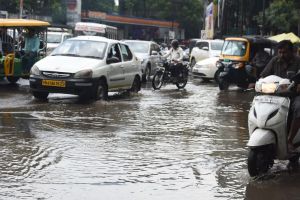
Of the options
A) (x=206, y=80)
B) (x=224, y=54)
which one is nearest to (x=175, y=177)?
(x=224, y=54)

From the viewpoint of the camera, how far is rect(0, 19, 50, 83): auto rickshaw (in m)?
16.3

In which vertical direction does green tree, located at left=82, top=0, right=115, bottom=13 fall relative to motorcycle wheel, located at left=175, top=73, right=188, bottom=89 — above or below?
above

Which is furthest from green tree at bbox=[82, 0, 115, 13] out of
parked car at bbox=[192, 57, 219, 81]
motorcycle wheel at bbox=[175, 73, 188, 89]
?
motorcycle wheel at bbox=[175, 73, 188, 89]

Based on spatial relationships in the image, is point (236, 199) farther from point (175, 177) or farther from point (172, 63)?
point (172, 63)

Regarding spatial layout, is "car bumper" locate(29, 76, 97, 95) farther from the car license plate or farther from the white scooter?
the white scooter

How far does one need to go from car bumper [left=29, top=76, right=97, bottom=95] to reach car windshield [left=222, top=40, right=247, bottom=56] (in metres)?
8.77

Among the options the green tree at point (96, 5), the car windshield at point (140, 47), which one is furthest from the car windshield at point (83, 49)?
the green tree at point (96, 5)

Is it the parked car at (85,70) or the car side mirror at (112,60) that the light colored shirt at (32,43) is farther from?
the car side mirror at (112,60)

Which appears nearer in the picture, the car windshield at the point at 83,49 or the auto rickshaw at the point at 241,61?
the car windshield at the point at 83,49

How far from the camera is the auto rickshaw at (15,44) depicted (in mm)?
16281

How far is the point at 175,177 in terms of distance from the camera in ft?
21.3

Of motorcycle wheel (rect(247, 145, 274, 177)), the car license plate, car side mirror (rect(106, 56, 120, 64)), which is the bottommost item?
motorcycle wheel (rect(247, 145, 274, 177))

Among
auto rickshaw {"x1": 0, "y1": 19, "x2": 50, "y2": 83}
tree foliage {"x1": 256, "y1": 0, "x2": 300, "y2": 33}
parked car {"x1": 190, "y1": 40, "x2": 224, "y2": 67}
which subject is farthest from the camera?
tree foliage {"x1": 256, "y1": 0, "x2": 300, "y2": 33}

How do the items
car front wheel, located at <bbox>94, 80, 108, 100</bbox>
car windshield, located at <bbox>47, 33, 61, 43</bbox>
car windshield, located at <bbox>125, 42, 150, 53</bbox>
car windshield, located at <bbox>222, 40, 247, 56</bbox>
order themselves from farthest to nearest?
car windshield, located at <bbox>47, 33, 61, 43</bbox>
car windshield, located at <bbox>125, 42, 150, 53</bbox>
car windshield, located at <bbox>222, 40, 247, 56</bbox>
car front wheel, located at <bbox>94, 80, 108, 100</bbox>
